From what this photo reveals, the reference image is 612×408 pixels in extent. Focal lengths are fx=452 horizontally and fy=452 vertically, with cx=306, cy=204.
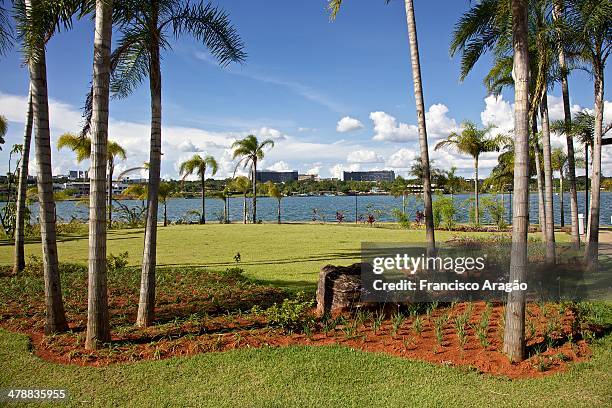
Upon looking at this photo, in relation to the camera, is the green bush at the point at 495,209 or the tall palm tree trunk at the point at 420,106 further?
the green bush at the point at 495,209

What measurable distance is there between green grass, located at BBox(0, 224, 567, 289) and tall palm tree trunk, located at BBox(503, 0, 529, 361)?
16.0ft

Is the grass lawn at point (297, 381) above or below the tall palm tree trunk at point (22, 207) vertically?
below

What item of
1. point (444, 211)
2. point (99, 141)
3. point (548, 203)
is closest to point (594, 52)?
point (548, 203)

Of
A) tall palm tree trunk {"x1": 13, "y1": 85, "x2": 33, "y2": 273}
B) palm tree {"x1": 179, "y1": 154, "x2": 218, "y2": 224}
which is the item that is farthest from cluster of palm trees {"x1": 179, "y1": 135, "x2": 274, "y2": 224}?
tall palm tree trunk {"x1": 13, "y1": 85, "x2": 33, "y2": 273}

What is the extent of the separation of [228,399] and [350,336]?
6.77 ft

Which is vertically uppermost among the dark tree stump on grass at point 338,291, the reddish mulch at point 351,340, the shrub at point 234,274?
the dark tree stump on grass at point 338,291

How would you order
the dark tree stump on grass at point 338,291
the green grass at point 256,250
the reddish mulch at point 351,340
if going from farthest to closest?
the green grass at point 256,250
the dark tree stump on grass at point 338,291
the reddish mulch at point 351,340

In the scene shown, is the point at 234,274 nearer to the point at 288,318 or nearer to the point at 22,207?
the point at 288,318

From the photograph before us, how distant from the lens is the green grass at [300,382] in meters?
4.30

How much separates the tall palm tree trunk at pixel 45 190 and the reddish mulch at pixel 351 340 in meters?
0.34

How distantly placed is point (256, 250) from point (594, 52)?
10831mm

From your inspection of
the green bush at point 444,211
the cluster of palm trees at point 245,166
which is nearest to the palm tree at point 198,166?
the cluster of palm trees at point 245,166

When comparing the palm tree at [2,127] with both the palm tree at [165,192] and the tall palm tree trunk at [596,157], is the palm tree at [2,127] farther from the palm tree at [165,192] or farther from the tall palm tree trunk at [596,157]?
the tall palm tree trunk at [596,157]

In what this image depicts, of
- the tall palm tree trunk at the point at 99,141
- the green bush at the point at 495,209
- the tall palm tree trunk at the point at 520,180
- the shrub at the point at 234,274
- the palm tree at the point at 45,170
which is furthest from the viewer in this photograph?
the green bush at the point at 495,209
